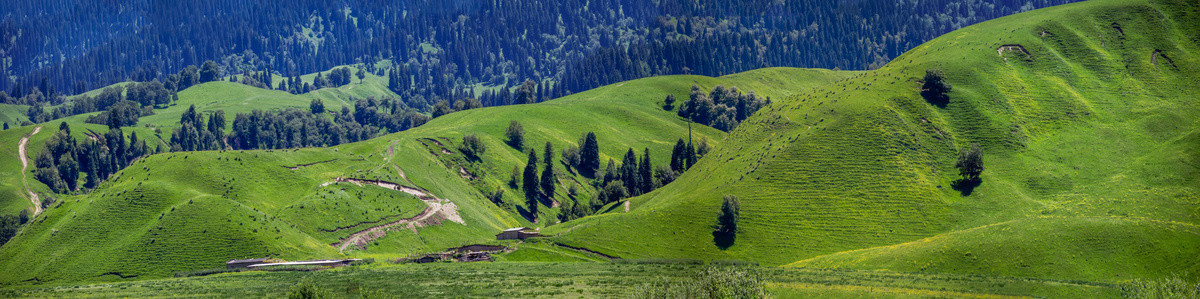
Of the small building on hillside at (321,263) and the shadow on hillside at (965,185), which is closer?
the small building on hillside at (321,263)

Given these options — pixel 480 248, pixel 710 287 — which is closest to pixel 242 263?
pixel 480 248

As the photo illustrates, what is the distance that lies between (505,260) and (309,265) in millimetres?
29482

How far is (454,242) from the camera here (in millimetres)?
176000

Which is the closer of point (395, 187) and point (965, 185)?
point (965, 185)

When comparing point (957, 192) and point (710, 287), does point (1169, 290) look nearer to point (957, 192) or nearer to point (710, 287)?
point (710, 287)

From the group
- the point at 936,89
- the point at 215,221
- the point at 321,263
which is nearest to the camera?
the point at 321,263

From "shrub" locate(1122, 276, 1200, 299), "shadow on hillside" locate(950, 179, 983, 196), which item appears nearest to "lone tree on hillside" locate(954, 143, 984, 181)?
"shadow on hillside" locate(950, 179, 983, 196)

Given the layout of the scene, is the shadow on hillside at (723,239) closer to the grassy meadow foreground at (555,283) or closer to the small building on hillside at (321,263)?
the grassy meadow foreground at (555,283)

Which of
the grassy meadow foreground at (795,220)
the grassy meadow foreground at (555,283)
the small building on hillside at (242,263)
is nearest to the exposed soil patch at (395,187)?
the grassy meadow foreground at (795,220)

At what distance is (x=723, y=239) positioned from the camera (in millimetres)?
154250

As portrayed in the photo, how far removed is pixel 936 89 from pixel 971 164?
3764 centimetres

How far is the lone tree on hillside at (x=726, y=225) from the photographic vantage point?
153875 millimetres

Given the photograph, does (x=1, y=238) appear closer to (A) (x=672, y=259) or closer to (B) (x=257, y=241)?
(B) (x=257, y=241)

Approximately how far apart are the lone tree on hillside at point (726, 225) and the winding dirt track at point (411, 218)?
60.8 metres
